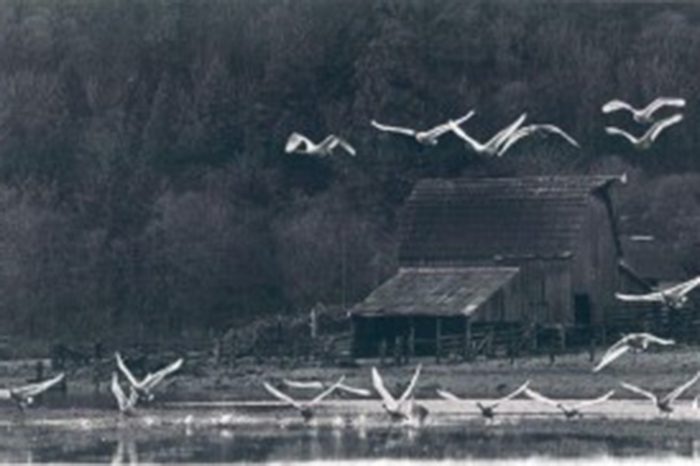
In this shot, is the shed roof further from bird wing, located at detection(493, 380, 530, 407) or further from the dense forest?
bird wing, located at detection(493, 380, 530, 407)

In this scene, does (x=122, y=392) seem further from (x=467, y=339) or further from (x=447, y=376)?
(x=467, y=339)

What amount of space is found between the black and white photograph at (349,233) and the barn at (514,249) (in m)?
0.09

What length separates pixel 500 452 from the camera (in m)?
54.4

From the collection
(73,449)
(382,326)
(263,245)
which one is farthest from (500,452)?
(263,245)

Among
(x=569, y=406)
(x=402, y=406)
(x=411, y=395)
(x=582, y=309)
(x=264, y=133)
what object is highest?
(x=264, y=133)

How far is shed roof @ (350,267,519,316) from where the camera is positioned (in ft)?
259

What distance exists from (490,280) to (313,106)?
2836cm

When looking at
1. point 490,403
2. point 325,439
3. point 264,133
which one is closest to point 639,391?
point 490,403

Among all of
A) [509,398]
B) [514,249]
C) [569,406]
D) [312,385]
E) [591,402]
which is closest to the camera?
[591,402]

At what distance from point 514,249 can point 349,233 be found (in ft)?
53.6

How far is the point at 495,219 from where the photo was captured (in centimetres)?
8525

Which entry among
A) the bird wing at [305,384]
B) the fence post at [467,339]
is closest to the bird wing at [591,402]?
the bird wing at [305,384]

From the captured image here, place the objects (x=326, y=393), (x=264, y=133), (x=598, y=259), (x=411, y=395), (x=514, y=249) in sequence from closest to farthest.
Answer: (x=326, y=393) → (x=411, y=395) → (x=514, y=249) → (x=598, y=259) → (x=264, y=133)

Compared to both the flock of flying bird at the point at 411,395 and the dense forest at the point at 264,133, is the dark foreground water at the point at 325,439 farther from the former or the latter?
the dense forest at the point at 264,133
